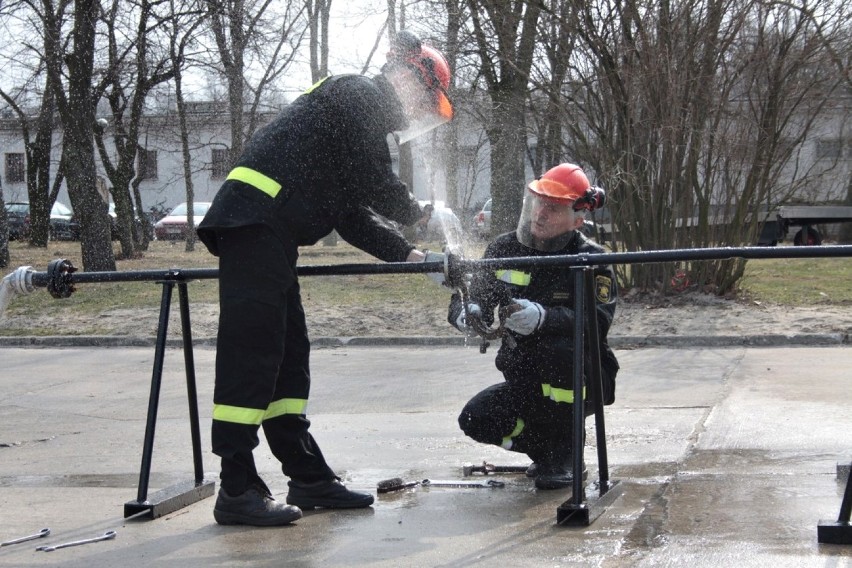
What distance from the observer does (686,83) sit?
11086 millimetres

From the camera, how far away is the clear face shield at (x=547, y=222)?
4.46 m

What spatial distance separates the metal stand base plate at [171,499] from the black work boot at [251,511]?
0.31 m

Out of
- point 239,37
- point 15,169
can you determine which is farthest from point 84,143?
point 15,169

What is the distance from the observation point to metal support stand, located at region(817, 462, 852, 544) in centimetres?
325

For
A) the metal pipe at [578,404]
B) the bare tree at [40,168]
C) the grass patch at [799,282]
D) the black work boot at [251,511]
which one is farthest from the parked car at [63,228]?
the metal pipe at [578,404]

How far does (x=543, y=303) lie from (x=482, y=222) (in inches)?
779

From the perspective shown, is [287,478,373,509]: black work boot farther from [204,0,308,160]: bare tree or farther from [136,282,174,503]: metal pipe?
[204,0,308,160]: bare tree

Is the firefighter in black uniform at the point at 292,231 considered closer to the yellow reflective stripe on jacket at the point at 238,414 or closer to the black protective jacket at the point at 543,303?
the yellow reflective stripe on jacket at the point at 238,414

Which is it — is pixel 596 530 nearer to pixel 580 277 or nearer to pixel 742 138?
pixel 580 277

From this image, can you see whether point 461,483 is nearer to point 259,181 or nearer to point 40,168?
point 259,181

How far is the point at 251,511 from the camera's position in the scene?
3.82 m

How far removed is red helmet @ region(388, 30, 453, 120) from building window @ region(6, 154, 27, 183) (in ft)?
173

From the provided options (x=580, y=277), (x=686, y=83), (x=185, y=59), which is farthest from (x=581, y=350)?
(x=185, y=59)

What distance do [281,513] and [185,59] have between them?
1801 cm
